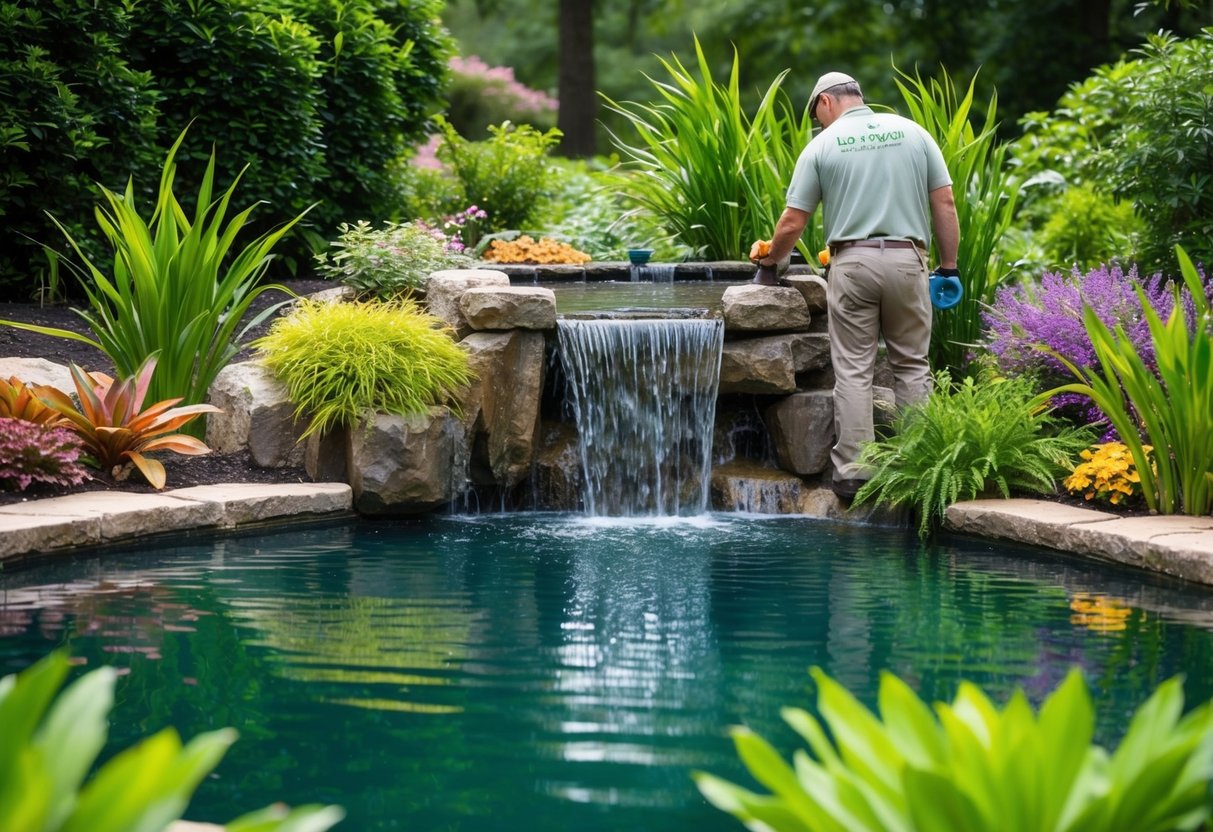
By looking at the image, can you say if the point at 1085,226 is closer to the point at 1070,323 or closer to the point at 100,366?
the point at 1070,323

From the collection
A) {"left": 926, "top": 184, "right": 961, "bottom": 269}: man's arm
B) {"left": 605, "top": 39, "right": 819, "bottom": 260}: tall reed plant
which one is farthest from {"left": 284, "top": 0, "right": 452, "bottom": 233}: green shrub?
{"left": 926, "top": 184, "right": 961, "bottom": 269}: man's arm

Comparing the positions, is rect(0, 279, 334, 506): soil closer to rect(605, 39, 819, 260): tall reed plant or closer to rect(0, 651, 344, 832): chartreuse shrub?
rect(605, 39, 819, 260): tall reed plant

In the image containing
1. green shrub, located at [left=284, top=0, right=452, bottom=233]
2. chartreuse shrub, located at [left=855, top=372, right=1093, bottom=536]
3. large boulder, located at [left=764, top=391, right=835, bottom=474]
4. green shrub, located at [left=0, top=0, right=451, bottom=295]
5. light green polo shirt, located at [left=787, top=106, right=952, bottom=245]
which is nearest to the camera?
chartreuse shrub, located at [left=855, top=372, right=1093, bottom=536]

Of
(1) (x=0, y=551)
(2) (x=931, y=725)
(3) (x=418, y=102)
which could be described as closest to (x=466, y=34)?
(3) (x=418, y=102)

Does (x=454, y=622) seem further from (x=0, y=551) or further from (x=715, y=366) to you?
(x=715, y=366)

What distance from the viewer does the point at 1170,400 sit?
18.5ft

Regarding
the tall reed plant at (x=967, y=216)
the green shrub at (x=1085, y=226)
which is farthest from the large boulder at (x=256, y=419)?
the green shrub at (x=1085, y=226)

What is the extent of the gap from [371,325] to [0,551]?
2275 millimetres

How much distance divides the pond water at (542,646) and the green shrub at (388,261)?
1988 mm

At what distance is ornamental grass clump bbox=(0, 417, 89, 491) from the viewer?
569 cm

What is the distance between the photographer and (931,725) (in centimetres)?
203

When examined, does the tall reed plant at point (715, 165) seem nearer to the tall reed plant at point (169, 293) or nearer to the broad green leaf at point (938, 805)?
the tall reed plant at point (169, 293)

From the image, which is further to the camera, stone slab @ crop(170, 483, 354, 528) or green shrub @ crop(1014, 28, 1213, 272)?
green shrub @ crop(1014, 28, 1213, 272)

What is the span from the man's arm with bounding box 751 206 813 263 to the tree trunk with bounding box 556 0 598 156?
31.4ft
